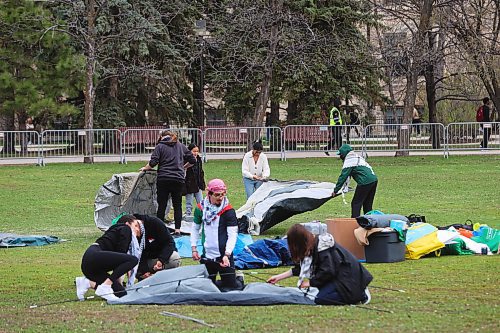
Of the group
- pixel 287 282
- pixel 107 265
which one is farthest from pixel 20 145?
pixel 107 265

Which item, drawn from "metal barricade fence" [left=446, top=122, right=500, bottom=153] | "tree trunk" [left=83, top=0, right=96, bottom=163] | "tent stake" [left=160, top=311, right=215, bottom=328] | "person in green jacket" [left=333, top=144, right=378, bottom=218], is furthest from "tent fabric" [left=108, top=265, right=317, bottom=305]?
"tree trunk" [left=83, top=0, right=96, bottom=163]

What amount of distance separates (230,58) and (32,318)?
113 ft

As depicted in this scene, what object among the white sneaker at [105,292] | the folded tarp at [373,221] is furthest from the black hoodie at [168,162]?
the white sneaker at [105,292]

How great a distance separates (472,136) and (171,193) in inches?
791

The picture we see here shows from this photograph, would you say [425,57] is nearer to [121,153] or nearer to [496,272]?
[121,153]

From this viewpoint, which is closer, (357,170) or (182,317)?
(182,317)

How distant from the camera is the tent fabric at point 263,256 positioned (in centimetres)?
1317

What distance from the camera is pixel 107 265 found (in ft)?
34.6

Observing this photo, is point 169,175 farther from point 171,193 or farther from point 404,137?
point 404,137

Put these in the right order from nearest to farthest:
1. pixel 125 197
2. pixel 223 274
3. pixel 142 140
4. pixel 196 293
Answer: pixel 196 293 → pixel 223 274 → pixel 125 197 → pixel 142 140

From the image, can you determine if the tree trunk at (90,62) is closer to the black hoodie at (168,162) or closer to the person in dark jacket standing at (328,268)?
the black hoodie at (168,162)

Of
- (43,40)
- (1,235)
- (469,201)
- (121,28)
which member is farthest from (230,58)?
(1,235)

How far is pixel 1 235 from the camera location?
1706cm

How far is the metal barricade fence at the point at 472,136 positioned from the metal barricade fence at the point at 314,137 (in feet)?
11.1
